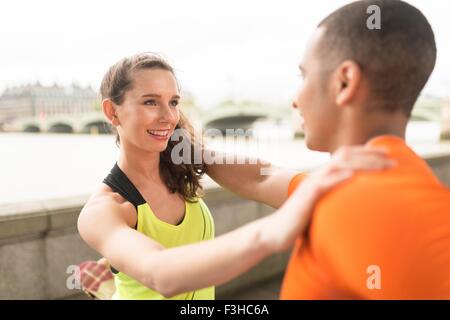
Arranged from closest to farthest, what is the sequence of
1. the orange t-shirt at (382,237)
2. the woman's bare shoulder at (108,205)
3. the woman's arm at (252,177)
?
the orange t-shirt at (382,237)
the woman's bare shoulder at (108,205)
the woman's arm at (252,177)

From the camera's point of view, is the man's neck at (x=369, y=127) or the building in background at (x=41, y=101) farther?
the building in background at (x=41, y=101)

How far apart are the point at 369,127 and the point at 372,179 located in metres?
0.23

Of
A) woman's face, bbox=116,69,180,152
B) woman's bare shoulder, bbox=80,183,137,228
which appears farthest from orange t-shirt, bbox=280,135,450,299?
woman's face, bbox=116,69,180,152

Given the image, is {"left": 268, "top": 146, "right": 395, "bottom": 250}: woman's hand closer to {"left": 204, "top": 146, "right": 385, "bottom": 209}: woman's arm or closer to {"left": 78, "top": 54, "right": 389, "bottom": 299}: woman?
{"left": 78, "top": 54, "right": 389, "bottom": 299}: woman

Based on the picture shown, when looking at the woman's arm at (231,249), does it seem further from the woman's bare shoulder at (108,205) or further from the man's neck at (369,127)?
the woman's bare shoulder at (108,205)

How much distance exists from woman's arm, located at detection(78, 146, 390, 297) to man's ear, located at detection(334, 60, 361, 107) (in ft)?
0.69

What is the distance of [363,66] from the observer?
4.14ft

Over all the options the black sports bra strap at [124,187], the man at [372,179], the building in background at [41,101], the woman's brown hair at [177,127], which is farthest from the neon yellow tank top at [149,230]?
the building in background at [41,101]

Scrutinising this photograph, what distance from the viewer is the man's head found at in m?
1.26

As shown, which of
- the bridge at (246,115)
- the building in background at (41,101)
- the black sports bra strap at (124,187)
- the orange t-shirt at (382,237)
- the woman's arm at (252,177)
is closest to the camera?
the orange t-shirt at (382,237)

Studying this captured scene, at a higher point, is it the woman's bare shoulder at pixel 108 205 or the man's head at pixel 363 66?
the man's head at pixel 363 66

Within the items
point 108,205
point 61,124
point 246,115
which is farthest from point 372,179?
point 61,124

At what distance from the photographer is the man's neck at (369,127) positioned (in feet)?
4.29
